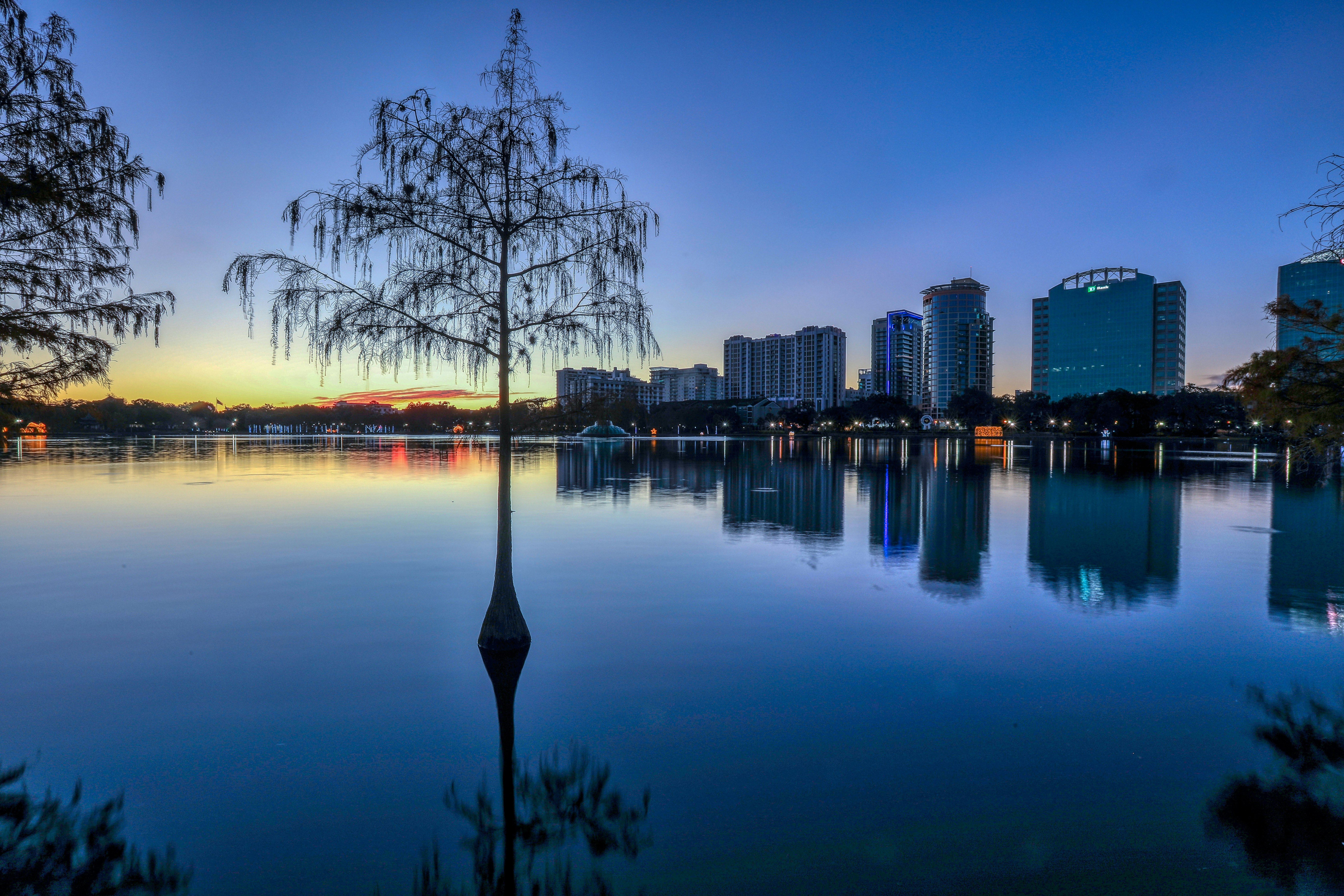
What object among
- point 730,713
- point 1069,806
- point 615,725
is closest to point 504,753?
point 615,725

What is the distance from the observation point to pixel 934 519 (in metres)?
20.9

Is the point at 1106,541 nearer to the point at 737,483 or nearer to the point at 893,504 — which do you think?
the point at 893,504

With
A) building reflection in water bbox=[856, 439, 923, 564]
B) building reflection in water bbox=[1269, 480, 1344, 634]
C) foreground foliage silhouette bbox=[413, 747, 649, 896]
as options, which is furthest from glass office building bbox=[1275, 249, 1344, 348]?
foreground foliage silhouette bbox=[413, 747, 649, 896]

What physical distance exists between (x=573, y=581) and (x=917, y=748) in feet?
25.8

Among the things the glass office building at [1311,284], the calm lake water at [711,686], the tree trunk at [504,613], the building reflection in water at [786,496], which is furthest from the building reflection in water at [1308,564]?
the tree trunk at [504,613]

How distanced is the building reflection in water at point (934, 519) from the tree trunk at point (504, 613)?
7.38 metres

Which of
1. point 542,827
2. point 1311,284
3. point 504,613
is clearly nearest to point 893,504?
point 1311,284

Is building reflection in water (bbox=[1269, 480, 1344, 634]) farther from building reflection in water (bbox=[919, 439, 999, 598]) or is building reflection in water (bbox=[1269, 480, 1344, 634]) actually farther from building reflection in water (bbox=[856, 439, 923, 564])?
building reflection in water (bbox=[856, 439, 923, 564])

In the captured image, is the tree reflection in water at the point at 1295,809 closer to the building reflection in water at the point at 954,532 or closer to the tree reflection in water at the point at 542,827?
the tree reflection in water at the point at 542,827

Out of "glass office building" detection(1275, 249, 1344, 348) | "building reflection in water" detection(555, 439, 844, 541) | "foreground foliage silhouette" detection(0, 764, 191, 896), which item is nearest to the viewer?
"foreground foliage silhouette" detection(0, 764, 191, 896)

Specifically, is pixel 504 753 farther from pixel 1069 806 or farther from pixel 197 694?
pixel 1069 806

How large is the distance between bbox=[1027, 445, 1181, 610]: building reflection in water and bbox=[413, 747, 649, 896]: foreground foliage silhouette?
367 inches

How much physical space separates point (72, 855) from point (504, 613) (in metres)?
4.54

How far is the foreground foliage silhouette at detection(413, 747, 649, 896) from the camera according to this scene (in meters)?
4.56
